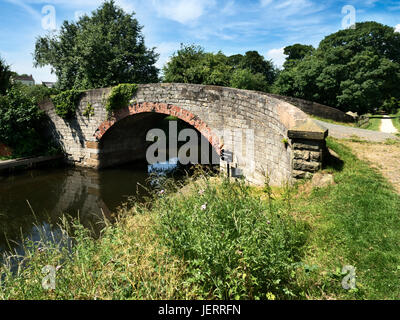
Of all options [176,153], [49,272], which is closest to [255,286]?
[49,272]

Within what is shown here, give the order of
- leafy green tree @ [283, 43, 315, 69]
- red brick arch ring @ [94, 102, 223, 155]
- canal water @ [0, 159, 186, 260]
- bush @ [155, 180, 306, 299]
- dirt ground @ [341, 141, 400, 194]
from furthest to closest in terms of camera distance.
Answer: leafy green tree @ [283, 43, 315, 69] < red brick arch ring @ [94, 102, 223, 155] < canal water @ [0, 159, 186, 260] < dirt ground @ [341, 141, 400, 194] < bush @ [155, 180, 306, 299]

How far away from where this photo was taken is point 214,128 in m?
8.59

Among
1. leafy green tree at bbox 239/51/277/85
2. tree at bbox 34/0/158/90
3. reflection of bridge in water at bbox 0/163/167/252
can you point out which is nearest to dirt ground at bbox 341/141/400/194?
reflection of bridge in water at bbox 0/163/167/252

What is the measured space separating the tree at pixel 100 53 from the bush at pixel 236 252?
19.8m

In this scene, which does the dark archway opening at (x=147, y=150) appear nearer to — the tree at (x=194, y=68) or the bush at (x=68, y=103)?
the bush at (x=68, y=103)

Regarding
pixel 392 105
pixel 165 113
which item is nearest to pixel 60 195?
pixel 165 113

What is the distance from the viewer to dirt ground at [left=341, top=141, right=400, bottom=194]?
4.69 meters

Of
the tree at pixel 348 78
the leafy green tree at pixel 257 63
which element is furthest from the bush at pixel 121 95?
the leafy green tree at pixel 257 63

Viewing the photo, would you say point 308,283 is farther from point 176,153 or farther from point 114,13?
point 114,13

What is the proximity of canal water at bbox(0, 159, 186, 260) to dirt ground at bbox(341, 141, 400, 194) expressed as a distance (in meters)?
4.82

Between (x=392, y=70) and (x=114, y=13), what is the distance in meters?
25.3

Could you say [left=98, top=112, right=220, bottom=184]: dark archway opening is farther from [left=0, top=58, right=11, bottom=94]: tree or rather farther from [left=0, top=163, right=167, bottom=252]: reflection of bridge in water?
[left=0, top=58, right=11, bottom=94]: tree

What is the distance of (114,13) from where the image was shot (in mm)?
24266

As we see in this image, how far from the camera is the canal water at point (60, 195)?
21.5ft
